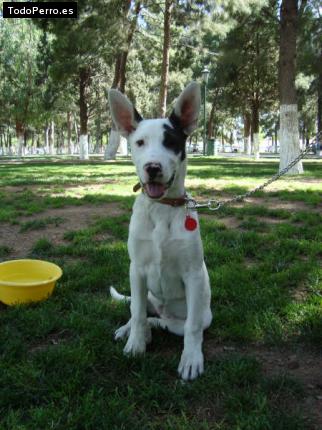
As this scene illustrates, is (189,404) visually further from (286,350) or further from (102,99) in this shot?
(102,99)

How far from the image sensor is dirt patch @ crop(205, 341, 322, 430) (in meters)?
2.50

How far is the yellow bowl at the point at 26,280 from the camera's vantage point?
12.0ft

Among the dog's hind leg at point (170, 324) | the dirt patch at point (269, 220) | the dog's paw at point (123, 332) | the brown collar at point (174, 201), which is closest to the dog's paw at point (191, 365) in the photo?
the dog's hind leg at point (170, 324)

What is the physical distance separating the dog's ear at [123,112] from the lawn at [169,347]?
150cm

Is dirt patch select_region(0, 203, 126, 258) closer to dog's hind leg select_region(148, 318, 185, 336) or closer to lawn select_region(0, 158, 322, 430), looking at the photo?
lawn select_region(0, 158, 322, 430)

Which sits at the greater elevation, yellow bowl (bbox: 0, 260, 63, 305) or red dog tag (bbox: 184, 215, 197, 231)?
red dog tag (bbox: 184, 215, 197, 231)

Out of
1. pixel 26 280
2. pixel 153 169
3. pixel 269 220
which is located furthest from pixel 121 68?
pixel 153 169

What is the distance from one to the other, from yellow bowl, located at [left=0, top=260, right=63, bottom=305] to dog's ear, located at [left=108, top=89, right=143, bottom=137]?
156 centimetres

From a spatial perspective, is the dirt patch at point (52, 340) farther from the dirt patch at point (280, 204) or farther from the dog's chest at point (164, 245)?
the dirt patch at point (280, 204)

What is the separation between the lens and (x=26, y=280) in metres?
4.23

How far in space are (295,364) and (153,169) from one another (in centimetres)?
158

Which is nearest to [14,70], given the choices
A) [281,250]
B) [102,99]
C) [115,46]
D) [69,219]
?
[102,99]

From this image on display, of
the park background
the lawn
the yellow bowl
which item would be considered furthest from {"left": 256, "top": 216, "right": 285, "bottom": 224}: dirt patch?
the yellow bowl

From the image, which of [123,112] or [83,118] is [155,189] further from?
[83,118]
